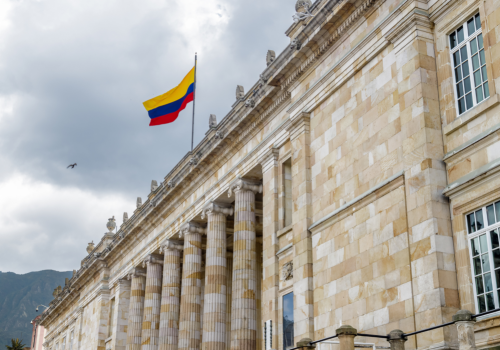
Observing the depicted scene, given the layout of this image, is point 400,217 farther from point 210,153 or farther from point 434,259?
point 210,153

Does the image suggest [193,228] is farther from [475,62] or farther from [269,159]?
[475,62]

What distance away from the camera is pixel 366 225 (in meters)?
20.4

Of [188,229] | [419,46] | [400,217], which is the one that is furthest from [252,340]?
[419,46]

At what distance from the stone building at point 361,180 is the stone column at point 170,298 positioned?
2.23 meters

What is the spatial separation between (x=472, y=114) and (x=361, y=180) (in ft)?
14.9

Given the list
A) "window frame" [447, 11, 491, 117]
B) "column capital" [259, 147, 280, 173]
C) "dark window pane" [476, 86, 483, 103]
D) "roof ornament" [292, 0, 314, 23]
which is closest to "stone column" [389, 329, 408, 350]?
"window frame" [447, 11, 491, 117]

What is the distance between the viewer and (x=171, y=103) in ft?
124

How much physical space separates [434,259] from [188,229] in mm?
20333

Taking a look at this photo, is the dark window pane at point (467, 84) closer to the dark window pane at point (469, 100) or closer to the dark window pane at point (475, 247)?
the dark window pane at point (469, 100)

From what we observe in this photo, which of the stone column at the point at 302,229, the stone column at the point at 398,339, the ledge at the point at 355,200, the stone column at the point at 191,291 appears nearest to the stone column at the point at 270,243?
the stone column at the point at 302,229

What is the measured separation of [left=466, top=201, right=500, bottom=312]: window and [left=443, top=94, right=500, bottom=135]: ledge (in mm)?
2478

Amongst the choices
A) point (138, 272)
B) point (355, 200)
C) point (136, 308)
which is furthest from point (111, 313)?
point (355, 200)

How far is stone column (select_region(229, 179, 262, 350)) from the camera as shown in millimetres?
28547

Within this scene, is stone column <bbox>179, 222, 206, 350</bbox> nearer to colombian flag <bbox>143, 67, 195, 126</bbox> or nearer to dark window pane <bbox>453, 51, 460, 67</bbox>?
colombian flag <bbox>143, 67, 195, 126</bbox>
